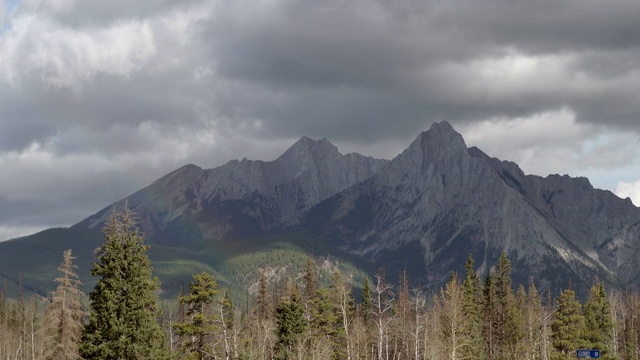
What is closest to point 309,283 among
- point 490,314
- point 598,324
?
point 490,314

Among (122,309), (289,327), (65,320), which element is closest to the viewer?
(122,309)

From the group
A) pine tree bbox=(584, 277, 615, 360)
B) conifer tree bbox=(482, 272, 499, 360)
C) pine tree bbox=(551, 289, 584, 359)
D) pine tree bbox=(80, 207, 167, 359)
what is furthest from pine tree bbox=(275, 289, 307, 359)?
conifer tree bbox=(482, 272, 499, 360)

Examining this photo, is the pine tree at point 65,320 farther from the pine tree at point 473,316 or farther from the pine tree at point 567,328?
the pine tree at point 567,328

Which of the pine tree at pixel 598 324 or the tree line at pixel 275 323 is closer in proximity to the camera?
the tree line at pixel 275 323

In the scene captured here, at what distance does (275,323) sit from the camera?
122 m

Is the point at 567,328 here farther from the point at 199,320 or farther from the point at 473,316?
the point at 199,320

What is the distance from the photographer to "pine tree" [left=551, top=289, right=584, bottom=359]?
108188 millimetres

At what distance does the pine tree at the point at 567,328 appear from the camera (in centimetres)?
10819

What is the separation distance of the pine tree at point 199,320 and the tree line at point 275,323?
0.38 feet

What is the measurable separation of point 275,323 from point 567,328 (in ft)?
143

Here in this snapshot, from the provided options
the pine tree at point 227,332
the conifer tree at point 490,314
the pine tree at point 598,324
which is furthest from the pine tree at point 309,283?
the pine tree at point 598,324

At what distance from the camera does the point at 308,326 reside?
104m

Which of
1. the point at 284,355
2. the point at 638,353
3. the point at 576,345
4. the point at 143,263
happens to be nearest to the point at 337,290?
the point at 284,355

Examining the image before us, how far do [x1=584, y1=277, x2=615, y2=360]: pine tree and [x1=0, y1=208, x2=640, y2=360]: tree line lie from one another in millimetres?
196
